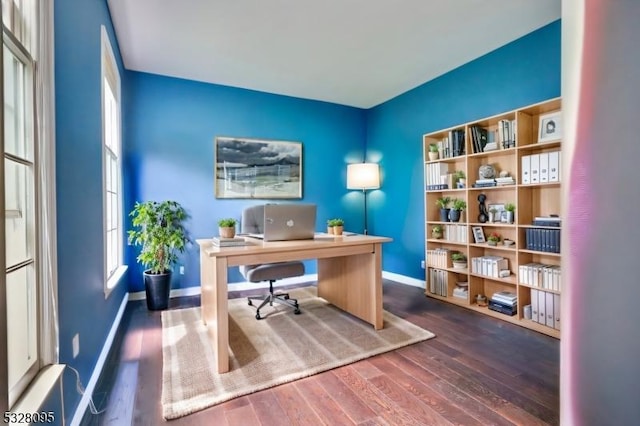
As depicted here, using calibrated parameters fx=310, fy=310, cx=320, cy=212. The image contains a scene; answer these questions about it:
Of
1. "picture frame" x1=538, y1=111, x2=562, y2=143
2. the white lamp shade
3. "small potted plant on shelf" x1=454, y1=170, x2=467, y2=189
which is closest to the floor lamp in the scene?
the white lamp shade

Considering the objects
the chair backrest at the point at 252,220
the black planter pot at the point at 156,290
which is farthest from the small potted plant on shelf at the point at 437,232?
the black planter pot at the point at 156,290

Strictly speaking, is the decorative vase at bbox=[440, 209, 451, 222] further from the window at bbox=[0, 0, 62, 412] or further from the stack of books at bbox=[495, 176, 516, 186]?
the window at bbox=[0, 0, 62, 412]

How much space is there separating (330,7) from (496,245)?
2.57 metres

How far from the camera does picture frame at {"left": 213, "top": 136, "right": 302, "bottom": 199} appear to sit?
3.91 m

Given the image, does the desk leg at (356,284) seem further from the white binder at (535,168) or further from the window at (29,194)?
the window at (29,194)

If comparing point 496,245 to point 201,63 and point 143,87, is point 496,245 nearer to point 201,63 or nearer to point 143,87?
point 201,63

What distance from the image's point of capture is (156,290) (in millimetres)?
3164

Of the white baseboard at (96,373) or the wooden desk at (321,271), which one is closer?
the white baseboard at (96,373)

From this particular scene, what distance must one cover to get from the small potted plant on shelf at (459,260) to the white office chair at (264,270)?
1.68 m

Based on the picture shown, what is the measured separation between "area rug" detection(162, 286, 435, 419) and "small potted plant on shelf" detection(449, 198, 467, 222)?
1.29 m

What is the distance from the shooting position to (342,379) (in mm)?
1884

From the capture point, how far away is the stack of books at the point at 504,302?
280cm

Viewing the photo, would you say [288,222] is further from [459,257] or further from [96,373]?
[459,257]

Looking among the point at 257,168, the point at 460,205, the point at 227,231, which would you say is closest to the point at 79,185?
the point at 227,231
